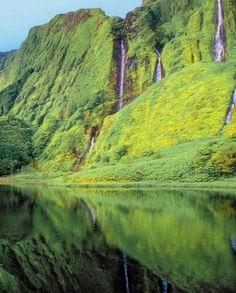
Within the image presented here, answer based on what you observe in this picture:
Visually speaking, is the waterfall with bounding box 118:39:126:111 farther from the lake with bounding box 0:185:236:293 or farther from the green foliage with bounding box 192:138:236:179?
the lake with bounding box 0:185:236:293

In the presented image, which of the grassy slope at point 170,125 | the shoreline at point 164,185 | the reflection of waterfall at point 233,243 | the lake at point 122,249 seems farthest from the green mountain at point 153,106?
the reflection of waterfall at point 233,243

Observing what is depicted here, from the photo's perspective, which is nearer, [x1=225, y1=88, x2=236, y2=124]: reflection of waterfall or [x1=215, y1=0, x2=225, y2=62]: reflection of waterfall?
[x1=225, y1=88, x2=236, y2=124]: reflection of waterfall

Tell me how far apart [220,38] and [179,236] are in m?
146

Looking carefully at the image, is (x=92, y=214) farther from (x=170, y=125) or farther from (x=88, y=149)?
(x=88, y=149)

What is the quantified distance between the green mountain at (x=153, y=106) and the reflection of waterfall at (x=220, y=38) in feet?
1.28

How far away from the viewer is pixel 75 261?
26672mm

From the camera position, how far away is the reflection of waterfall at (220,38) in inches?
6153

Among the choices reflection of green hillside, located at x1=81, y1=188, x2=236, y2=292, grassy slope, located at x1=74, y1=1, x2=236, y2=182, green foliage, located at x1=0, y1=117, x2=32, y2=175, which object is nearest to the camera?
reflection of green hillside, located at x1=81, y1=188, x2=236, y2=292

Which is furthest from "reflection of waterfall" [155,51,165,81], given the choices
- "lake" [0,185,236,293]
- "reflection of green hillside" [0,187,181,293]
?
"reflection of green hillside" [0,187,181,293]

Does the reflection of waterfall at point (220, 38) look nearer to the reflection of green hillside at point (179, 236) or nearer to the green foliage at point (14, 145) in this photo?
the green foliage at point (14, 145)

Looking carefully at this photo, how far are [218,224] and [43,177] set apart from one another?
100497 mm

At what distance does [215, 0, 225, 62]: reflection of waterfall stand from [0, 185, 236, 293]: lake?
117266 millimetres

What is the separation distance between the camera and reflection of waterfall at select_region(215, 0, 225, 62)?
6153 inches

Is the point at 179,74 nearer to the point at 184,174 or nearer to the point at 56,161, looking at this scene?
the point at 56,161
